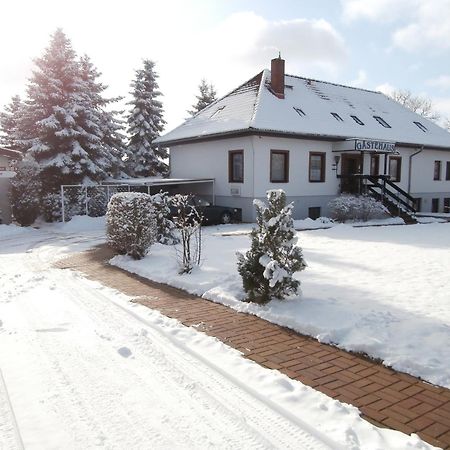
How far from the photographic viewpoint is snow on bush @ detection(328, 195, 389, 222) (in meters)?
18.6

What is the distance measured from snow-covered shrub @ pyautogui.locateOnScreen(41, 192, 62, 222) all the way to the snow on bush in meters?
13.1

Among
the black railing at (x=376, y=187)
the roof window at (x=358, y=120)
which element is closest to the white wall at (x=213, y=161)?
the black railing at (x=376, y=187)

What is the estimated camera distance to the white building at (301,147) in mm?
18859

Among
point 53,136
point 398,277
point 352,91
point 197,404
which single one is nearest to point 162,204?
point 398,277

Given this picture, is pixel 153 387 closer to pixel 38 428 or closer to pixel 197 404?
pixel 197 404

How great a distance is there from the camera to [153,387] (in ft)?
11.9

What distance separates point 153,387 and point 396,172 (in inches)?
948

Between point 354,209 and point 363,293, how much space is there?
12.9 meters

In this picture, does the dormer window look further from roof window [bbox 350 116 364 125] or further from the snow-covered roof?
roof window [bbox 350 116 364 125]

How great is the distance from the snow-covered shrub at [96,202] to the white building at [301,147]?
498 centimetres

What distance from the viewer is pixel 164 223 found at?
11.3 m

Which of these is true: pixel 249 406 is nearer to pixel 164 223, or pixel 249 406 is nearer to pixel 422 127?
pixel 164 223

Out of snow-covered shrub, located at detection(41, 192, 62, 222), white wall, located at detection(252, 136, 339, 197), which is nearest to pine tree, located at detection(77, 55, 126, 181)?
snow-covered shrub, located at detection(41, 192, 62, 222)

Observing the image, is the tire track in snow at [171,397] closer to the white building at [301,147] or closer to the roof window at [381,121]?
the white building at [301,147]
